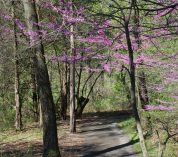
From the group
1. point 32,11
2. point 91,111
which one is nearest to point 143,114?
point 32,11

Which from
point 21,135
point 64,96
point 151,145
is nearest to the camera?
point 151,145

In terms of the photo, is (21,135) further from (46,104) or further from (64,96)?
(64,96)

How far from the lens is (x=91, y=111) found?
3475 centimetres

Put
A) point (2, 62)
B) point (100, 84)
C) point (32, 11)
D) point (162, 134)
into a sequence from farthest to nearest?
point (100, 84), point (2, 62), point (162, 134), point (32, 11)

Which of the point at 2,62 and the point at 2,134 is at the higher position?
the point at 2,62

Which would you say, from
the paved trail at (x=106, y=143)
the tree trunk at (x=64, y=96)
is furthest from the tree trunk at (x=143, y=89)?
the tree trunk at (x=64, y=96)

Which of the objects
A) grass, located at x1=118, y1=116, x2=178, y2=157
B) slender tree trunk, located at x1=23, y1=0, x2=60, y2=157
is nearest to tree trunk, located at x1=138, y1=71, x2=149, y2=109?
grass, located at x1=118, y1=116, x2=178, y2=157

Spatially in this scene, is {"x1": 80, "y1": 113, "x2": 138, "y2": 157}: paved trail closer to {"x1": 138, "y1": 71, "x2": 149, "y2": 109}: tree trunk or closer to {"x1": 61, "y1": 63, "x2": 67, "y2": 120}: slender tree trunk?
{"x1": 138, "y1": 71, "x2": 149, "y2": 109}: tree trunk

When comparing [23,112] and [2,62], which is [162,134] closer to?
[2,62]

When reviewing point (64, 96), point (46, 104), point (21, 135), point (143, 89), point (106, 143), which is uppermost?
point (143, 89)

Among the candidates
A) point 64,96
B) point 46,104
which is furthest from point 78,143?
point 64,96

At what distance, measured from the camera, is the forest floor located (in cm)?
1402

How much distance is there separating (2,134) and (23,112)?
744 cm

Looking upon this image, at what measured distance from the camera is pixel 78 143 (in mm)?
16500
